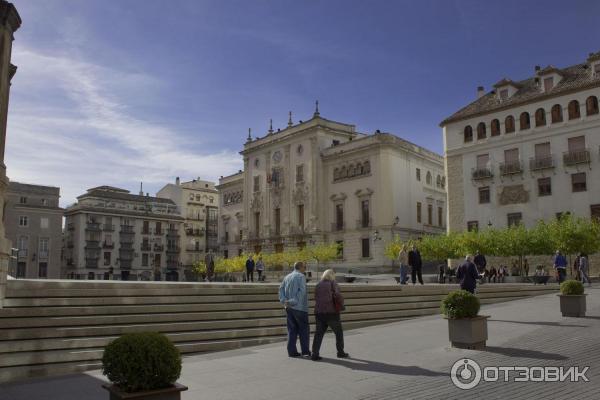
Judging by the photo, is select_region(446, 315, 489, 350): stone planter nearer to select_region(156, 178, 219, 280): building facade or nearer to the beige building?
the beige building

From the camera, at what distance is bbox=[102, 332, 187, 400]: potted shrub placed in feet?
17.0

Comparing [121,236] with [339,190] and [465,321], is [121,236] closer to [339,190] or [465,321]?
[339,190]

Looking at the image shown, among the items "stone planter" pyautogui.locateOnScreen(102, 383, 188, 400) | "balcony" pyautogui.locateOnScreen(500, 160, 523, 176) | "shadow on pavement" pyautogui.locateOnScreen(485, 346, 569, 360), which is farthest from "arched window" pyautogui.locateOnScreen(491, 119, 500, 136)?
"stone planter" pyautogui.locateOnScreen(102, 383, 188, 400)

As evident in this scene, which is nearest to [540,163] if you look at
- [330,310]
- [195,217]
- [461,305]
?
[461,305]

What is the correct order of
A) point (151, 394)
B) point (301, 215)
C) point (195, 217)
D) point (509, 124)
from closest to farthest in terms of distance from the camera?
1. point (151, 394)
2. point (509, 124)
3. point (301, 215)
4. point (195, 217)

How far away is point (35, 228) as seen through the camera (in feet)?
214

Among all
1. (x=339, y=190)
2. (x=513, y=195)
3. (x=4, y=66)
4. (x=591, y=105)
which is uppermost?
(x=591, y=105)

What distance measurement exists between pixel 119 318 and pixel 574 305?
37.3 ft

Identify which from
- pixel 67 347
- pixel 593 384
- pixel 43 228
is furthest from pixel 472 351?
pixel 43 228

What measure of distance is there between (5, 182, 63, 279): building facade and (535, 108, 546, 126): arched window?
179 ft

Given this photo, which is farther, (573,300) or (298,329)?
(573,300)

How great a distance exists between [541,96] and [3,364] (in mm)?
35934

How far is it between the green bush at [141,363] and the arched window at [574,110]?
35.9 meters

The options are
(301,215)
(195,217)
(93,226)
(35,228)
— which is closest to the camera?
(301,215)
